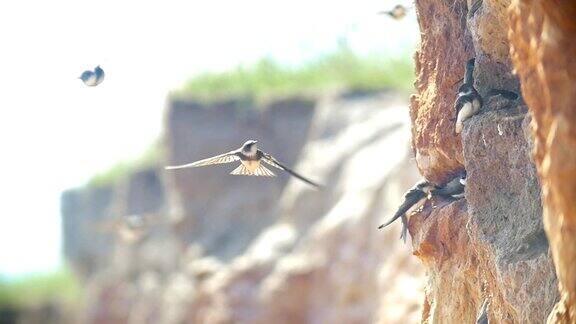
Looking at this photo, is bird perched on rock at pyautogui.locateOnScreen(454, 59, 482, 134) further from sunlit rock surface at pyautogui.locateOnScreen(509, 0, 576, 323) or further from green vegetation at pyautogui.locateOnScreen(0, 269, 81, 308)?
green vegetation at pyautogui.locateOnScreen(0, 269, 81, 308)

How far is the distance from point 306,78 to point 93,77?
12.0 m

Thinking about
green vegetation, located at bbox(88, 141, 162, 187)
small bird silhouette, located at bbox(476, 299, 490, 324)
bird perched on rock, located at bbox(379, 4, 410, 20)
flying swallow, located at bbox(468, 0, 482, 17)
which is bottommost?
small bird silhouette, located at bbox(476, 299, 490, 324)

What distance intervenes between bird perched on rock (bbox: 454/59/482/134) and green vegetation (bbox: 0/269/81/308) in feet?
72.8

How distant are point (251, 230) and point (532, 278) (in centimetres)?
1503

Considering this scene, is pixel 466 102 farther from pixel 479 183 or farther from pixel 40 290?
pixel 40 290

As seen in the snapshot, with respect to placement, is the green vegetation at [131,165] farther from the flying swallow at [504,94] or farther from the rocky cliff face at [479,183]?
the flying swallow at [504,94]

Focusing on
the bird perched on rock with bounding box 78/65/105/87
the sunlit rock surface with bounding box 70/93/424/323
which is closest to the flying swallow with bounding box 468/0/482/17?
the bird perched on rock with bounding box 78/65/105/87

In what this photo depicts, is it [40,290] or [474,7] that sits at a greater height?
[474,7]

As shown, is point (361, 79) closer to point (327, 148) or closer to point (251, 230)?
point (327, 148)

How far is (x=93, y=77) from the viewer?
9.84m

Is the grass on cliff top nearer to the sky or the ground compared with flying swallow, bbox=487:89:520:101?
nearer to the sky

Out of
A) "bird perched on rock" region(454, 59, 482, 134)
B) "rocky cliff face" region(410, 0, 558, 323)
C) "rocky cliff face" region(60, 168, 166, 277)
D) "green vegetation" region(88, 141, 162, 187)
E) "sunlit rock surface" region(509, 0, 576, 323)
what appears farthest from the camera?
"green vegetation" region(88, 141, 162, 187)

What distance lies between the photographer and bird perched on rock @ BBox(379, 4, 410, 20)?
38.6 ft

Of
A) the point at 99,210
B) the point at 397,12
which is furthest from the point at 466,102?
the point at 99,210
